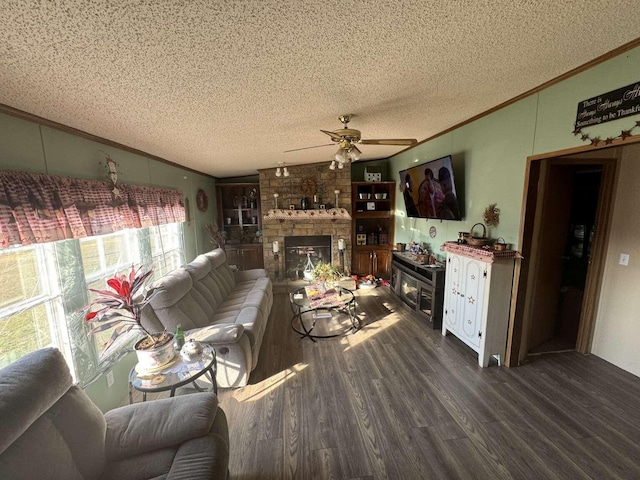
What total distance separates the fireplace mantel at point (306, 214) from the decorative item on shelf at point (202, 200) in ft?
3.95

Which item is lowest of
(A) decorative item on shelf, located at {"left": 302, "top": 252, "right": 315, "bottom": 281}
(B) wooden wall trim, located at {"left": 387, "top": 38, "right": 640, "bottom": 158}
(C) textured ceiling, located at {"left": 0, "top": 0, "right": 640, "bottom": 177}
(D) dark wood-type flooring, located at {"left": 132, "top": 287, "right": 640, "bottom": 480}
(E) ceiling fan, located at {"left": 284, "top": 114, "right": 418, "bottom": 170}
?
(D) dark wood-type flooring, located at {"left": 132, "top": 287, "right": 640, "bottom": 480}

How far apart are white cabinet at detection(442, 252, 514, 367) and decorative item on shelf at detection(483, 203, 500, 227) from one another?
43 centimetres

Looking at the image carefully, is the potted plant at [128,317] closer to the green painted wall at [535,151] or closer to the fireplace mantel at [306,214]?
the green painted wall at [535,151]

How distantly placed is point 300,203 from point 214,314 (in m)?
3.03

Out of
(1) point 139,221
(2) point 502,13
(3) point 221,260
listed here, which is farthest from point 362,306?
(2) point 502,13

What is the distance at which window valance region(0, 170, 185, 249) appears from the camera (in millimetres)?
1457

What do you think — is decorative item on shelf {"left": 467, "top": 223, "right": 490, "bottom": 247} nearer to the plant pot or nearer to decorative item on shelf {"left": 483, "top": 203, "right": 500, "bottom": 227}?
decorative item on shelf {"left": 483, "top": 203, "right": 500, "bottom": 227}

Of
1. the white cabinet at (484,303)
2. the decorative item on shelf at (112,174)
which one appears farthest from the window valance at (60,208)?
the white cabinet at (484,303)

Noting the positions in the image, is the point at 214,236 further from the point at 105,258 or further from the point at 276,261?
the point at 105,258

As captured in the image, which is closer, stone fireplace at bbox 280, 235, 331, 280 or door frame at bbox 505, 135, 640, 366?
door frame at bbox 505, 135, 640, 366

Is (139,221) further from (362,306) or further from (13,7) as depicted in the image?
(362,306)

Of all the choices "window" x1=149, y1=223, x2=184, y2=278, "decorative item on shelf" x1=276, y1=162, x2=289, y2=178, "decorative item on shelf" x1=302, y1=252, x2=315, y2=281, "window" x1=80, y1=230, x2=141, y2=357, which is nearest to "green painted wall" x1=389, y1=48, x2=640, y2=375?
"decorative item on shelf" x1=276, y1=162, x2=289, y2=178

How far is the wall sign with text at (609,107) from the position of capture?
1574 millimetres

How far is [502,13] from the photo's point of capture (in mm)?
1146
